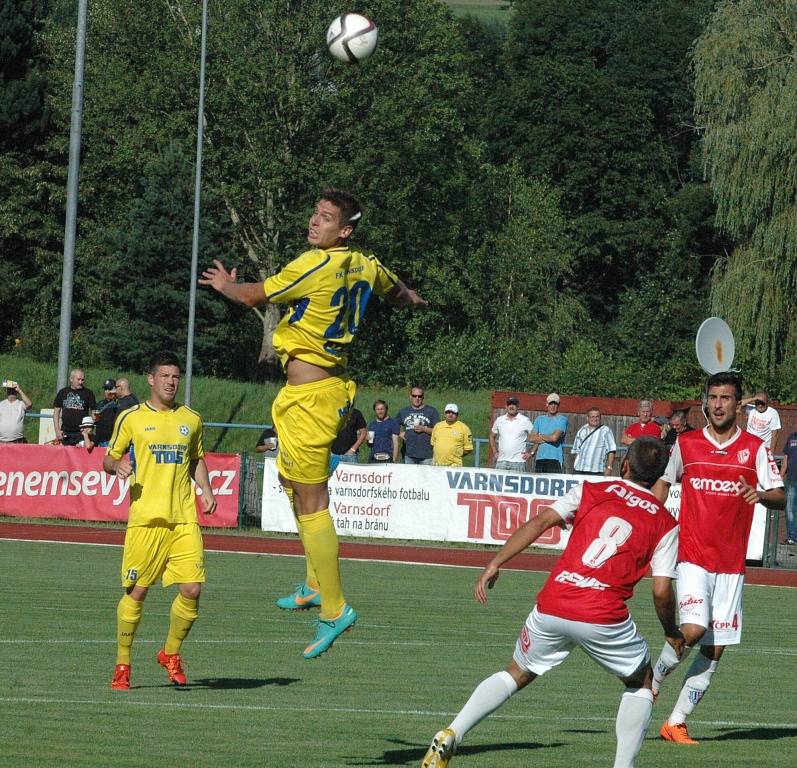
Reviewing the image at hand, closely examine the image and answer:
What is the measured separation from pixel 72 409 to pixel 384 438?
5.45 meters

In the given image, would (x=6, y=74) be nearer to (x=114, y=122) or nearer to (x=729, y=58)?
(x=114, y=122)

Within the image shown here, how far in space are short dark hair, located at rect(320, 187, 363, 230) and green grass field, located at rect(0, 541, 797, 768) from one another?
2916 millimetres

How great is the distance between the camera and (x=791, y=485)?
2256 centimetres

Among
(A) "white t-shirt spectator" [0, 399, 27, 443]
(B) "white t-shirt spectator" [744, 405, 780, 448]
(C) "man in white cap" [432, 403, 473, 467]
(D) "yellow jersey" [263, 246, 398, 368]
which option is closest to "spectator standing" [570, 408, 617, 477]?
(C) "man in white cap" [432, 403, 473, 467]

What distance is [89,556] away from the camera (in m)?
20.9

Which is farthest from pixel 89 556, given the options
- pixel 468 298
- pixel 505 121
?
pixel 505 121

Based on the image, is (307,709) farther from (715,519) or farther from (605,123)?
(605,123)

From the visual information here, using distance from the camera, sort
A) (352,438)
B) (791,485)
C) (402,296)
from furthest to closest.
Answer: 1. (352,438)
2. (791,485)
3. (402,296)

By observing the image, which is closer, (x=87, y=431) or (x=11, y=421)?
(x=87, y=431)

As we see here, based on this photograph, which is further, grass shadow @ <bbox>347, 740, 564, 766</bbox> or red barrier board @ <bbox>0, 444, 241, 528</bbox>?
red barrier board @ <bbox>0, 444, 241, 528</bbox>

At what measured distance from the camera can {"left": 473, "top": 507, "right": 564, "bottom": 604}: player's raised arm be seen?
22.8 feet

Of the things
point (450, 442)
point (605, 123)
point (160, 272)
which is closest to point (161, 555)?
point (450, 442)

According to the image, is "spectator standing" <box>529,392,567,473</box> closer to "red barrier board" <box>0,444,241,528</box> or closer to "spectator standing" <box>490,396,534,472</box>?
"spectator standing" <box>490,396,534,472</box>

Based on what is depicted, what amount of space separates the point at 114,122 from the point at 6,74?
472 cm
